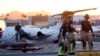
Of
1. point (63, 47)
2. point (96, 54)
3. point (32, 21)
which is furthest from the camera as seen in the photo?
point (32, 21)

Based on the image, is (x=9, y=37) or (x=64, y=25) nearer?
(x=64, y=25)

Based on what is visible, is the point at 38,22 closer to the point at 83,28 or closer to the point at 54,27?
the point at 54,27

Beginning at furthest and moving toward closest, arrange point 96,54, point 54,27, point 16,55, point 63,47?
point 54,27 < point 16,55 < point 63,47 < point 96,54

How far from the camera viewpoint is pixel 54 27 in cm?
3600

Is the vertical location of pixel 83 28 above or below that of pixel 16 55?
above

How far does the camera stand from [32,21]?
87125 mm

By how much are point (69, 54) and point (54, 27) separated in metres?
17.4

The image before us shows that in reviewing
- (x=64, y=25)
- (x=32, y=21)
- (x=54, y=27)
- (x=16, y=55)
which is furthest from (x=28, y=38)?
(x=32, y=21)

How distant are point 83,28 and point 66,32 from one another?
7.54 ft

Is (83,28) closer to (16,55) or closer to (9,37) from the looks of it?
(16,55)

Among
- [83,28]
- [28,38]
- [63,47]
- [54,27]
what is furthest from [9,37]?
[63,47]

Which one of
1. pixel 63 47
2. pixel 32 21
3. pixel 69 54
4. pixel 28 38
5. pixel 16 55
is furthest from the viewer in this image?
pixel 32 21

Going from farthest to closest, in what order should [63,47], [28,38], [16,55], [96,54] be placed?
Answer: [28,38]
[16,55]
[63,47]
[96,54]

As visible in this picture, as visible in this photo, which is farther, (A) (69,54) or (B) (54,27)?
(B) (54,27)
